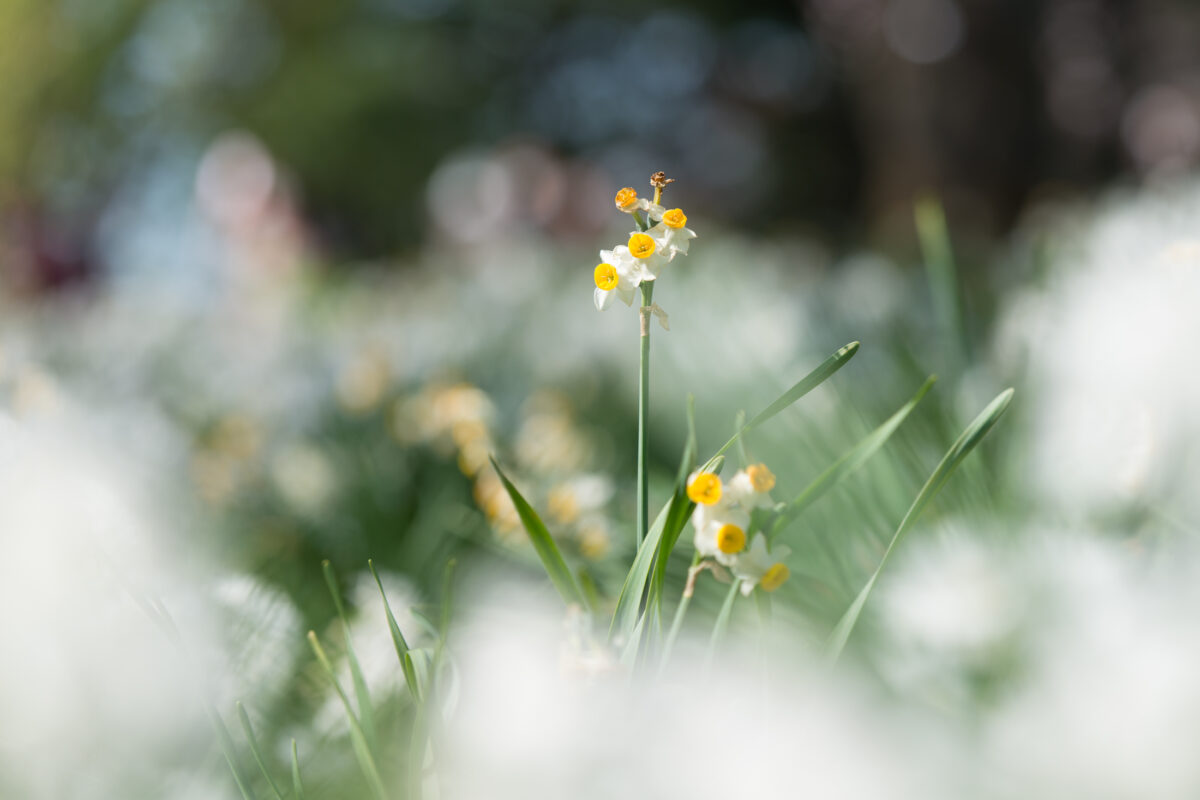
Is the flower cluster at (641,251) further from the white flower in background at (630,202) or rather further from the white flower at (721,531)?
the white flower at (721,531)

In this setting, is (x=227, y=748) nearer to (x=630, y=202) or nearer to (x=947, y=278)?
(x=630, y=202)

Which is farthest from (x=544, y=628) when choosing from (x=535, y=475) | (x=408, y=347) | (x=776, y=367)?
(x=408, y=347)

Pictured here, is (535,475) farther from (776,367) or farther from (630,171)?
(630,171)

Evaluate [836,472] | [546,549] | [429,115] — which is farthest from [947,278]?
[429,115]

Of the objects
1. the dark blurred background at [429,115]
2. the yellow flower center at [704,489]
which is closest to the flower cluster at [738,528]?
the yellow flower center at [704,489]

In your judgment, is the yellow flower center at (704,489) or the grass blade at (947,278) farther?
the grass blade at (947,278)

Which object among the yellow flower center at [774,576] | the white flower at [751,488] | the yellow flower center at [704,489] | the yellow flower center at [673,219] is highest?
the yellow flower center at [673,219]

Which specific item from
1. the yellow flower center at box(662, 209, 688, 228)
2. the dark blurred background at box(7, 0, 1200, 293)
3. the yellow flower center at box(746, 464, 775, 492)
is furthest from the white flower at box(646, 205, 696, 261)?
the dark blurred background at box(7, 0, 1200, 293)

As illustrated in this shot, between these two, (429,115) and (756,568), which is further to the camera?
(429,115)
